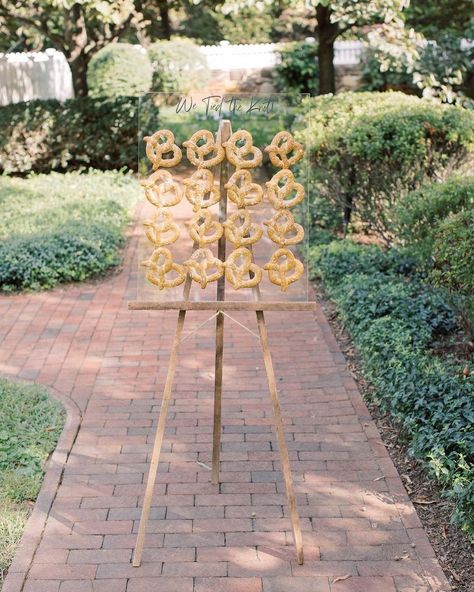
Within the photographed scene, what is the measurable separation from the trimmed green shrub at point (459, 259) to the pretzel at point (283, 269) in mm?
1716

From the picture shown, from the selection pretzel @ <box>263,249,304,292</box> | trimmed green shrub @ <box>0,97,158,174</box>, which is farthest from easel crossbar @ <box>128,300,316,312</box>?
trimmed green shrub @ <box>0,97,158,174</box>

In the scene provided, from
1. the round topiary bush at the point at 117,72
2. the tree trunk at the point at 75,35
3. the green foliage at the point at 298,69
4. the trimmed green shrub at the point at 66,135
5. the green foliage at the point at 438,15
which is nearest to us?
the trimmed green shrub at the point at 66,135

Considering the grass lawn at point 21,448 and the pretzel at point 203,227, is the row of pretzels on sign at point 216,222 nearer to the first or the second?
the pretzel at point 203,227

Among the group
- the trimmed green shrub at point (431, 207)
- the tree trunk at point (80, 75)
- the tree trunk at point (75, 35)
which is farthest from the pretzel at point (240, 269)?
the tree trunk at point (80, 75)

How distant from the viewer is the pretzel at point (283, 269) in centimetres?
400

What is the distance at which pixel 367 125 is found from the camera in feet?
28.5

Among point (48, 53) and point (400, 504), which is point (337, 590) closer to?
point (400, 504)

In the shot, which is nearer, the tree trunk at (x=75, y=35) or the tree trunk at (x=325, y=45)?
the tree trunk at (x=325, y=45)

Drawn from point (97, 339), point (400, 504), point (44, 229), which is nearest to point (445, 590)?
point (400, 504)

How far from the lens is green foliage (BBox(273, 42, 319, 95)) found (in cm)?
2081

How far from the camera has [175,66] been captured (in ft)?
68.5

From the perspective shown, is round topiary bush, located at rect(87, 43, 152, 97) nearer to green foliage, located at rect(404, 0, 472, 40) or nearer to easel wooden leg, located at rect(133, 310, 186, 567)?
green foliage, located at rect(404, 0, 472, 40)

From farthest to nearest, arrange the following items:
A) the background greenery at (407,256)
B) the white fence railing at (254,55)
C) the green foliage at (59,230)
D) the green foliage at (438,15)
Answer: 1. the green foliage at (438,15)
2. the white fence railing at (254,55)
3. the green foliage at (59,230)
4. the background greenery at (407,256)

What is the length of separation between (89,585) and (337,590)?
1.14 meters
